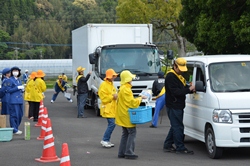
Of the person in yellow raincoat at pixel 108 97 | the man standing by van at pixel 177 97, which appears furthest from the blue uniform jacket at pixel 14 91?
the man standing by van at pixel 177 97

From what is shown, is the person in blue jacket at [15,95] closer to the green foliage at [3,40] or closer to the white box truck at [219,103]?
the white box truck at [219,103]

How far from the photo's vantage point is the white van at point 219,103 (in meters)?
11.1

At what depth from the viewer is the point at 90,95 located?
24.6 metres

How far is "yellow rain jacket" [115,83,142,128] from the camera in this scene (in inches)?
452

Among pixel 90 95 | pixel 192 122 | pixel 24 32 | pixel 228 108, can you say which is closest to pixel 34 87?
pixel 90 95

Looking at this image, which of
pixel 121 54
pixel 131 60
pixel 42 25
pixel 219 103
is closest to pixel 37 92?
pixel 121 54

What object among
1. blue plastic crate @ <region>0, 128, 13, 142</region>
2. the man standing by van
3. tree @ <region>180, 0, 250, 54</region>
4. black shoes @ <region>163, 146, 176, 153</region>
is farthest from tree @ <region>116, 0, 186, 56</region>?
the man standing by van

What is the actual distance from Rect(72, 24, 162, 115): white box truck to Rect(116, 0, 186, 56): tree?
62.5 feet

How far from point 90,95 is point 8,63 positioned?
48.3 metres

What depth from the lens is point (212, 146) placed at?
38.0 ft

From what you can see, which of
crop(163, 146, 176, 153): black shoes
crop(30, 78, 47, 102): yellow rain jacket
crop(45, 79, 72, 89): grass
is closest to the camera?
crop(163, 146, 176, 153): black shoes

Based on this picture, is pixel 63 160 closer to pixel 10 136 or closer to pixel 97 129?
pixel 10 136

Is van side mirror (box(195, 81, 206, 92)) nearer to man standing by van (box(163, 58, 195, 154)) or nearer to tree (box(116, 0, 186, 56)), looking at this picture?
man standing by van (box(163, 58, 195, 154))

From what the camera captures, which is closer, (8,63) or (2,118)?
(2,118)
